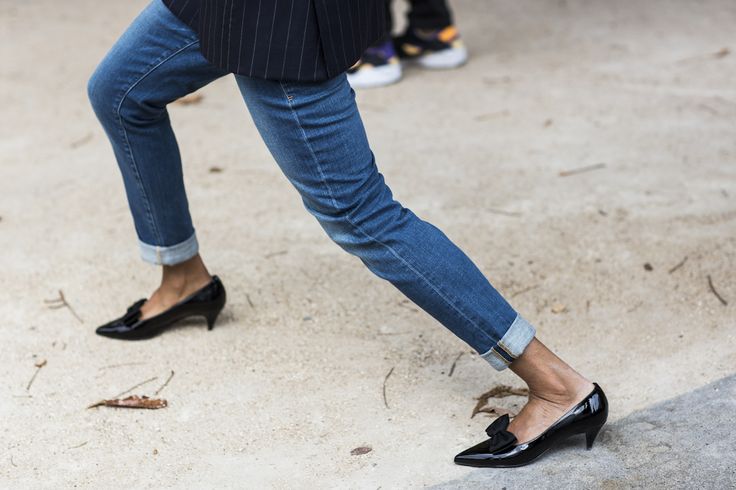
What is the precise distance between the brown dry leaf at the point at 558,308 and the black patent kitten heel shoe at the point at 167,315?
2.90 ft

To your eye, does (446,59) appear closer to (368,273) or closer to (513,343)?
(368,273)

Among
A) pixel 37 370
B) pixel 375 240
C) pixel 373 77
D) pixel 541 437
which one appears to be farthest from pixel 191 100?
pixel 541 437

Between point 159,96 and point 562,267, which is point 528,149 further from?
point 159,96

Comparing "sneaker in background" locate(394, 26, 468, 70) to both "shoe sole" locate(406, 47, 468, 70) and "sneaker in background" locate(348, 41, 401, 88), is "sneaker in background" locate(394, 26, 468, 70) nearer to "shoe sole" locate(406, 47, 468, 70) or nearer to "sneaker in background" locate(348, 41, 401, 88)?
"shoe sole" locate(406, 47, 468, 70)

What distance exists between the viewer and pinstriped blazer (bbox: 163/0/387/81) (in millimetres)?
1732

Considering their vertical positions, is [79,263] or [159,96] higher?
[159,96]

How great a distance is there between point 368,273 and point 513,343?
1016 mm

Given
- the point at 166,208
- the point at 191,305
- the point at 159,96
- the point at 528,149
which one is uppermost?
the point at 159,96

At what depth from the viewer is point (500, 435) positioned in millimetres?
A: 2104

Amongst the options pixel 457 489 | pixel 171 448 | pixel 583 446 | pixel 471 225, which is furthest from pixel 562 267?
pixel 171 448

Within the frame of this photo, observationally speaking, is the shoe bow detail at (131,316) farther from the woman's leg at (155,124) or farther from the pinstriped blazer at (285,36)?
the pinstriped blazer at (285,36)

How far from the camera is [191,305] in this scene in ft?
8.66

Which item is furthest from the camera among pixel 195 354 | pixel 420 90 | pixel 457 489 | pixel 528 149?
pixel 420 90

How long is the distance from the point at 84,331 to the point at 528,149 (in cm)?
180
